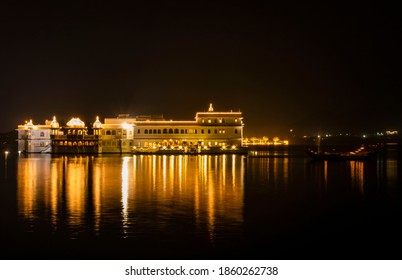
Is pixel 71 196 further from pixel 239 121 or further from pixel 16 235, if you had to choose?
pixel 239 121

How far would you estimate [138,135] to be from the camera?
61.5 m

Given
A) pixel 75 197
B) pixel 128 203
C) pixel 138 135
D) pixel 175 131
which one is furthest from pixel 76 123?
pixel 128 203

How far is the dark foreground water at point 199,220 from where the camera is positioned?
31.7ft

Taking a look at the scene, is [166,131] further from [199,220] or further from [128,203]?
[199,220]

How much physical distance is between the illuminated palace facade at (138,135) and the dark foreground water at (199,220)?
39.4m

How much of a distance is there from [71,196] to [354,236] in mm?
9578

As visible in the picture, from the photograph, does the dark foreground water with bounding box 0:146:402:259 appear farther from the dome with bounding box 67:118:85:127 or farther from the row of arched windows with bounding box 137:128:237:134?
the dome with bounding box 67:118:85:127

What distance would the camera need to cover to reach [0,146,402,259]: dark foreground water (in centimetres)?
967

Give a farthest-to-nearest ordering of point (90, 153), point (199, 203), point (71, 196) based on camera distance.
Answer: point (90, 153) < point (71, 196) < point (199, 203)

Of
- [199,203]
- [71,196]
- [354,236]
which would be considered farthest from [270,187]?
[354,236]

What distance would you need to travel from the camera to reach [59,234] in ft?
35.7

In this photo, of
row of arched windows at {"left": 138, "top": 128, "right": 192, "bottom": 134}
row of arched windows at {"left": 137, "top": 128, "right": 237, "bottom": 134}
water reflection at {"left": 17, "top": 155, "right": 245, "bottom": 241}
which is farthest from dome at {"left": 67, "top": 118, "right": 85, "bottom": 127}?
water reflection at {"left": 17, "top": 155, "right": 245, "bottom": 241}
